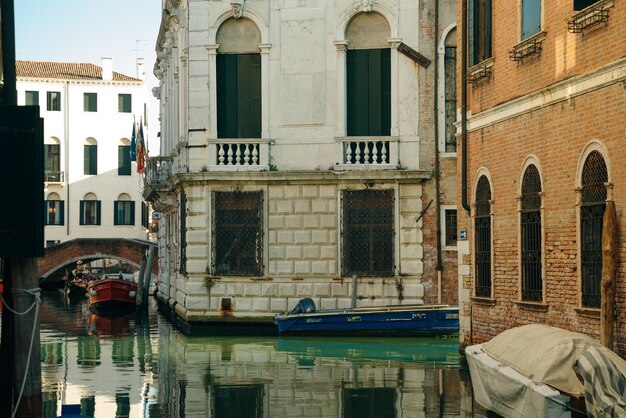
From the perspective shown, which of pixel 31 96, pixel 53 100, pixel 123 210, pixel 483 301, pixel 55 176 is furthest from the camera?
pixel 123 210

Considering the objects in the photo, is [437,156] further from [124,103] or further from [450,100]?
[124,103]

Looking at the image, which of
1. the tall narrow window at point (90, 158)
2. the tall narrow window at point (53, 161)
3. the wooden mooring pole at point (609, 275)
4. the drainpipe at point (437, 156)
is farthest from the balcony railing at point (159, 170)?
the tall narrow window at point (90, 158)

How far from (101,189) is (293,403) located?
46561mm

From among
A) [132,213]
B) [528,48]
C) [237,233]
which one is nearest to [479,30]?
[528,48]

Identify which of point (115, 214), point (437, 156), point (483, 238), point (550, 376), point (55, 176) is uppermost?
point (55, 176)

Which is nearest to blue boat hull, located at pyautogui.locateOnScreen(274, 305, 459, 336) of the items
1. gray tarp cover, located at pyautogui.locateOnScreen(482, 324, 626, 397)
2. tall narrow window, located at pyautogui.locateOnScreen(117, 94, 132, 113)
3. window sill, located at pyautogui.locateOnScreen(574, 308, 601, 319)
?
window sill, located at pyautogui.locateOnScreen(574, 308, 601, 319)

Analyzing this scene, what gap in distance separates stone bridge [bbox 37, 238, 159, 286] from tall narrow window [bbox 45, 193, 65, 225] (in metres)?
8.33

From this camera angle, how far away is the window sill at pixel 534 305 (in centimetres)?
1507

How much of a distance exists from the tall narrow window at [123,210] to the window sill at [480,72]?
143ft

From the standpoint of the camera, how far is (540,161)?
15.2 metres

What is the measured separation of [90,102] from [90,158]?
9.15ft

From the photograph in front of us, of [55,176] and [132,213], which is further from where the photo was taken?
[132,213]

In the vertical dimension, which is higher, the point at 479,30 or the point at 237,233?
the point at 479,30

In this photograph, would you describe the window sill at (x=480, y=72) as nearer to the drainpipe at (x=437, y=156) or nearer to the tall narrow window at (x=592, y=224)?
the tall narrow window at (x=592, y=224)
